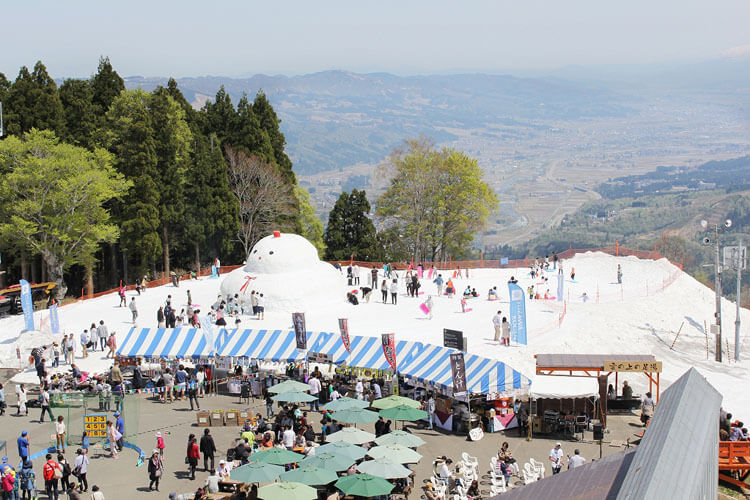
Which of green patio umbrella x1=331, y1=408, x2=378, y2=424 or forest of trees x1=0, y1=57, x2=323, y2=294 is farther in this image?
forest of trees x1=0, y1=57, x2=323, y2=294

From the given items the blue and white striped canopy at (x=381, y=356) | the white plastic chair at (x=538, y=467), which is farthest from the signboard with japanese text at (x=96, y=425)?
the white plastic chair at (x=538, y=467)

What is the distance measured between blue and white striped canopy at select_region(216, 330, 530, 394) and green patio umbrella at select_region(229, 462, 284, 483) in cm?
848

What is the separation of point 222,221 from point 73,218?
40.1 ft

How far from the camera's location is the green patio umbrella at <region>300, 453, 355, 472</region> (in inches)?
703

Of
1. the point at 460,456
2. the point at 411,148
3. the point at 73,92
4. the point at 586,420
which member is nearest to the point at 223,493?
the point at 460,456

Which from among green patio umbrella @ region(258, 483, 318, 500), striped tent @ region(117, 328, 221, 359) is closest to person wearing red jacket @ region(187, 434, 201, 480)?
green patio umbrella @ region(258, 483, 318, 500)

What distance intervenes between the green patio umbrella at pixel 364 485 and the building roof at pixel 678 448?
6.26 meters

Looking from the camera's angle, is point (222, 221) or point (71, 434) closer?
point (71, 434)

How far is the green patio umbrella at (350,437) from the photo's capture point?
20.0 m

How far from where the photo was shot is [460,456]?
22.0 m

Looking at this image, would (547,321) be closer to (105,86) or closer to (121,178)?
(121,178)

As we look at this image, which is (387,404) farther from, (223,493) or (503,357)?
(503,357)

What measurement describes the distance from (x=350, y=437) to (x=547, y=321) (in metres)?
18.1

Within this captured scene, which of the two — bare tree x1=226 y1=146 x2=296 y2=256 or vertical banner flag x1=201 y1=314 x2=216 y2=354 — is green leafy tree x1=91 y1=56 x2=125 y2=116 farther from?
vertical banner flag x1=201 y1=314 x2=216 y2=354
